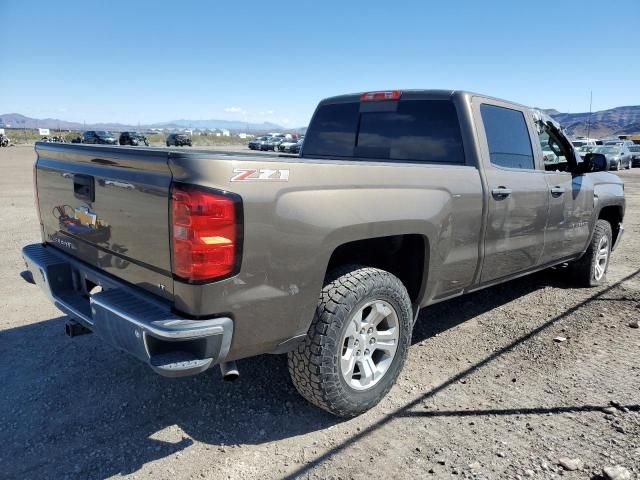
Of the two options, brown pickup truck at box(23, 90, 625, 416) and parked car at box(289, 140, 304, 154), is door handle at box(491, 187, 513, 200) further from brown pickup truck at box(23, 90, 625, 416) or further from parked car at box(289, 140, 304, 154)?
parked car at box(289, 140, 304, 154)

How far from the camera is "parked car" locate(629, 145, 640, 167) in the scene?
3318 centimetres

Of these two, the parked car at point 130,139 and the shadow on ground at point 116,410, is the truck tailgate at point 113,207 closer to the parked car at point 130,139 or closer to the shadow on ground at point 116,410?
the shadow on ground at point 116,410

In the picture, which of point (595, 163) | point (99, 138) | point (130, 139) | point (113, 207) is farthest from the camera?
point (130, 139)

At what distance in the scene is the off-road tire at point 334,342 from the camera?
8.88ft

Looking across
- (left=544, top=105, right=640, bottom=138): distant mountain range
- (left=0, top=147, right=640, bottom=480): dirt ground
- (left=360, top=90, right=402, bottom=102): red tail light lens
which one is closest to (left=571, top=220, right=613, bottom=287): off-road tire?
(left=0, top=147, right=640, bottom=480): dirt ground

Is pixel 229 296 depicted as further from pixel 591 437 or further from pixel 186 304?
pixel 591 437

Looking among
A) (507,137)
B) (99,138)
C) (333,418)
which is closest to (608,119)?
(99,138)

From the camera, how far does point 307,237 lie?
250cm

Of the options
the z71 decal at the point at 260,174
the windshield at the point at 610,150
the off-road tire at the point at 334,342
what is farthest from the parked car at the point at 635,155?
the z71 decal at the point at 260,174

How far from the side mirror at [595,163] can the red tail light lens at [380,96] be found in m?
2.08

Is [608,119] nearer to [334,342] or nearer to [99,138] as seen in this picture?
[99,138]

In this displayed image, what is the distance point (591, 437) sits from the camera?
9.15 ft

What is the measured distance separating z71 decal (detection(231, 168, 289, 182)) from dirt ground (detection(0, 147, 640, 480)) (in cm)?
143

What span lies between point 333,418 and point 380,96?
2567 millimetres
